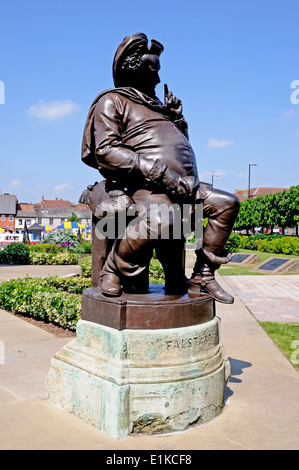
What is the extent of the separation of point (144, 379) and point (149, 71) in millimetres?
2327

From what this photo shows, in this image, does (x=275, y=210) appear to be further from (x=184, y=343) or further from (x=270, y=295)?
(x=184, y=343)

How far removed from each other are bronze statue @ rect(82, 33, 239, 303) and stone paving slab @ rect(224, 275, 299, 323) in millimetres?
4917

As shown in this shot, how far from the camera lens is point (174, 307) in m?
2.97

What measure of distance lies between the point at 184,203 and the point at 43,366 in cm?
260

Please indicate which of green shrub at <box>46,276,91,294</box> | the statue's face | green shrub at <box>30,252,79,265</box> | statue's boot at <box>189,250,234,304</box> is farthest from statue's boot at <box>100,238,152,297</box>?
green shrub at <box>30,252,79,265</box>

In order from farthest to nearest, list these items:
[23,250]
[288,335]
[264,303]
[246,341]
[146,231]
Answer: [23,250], [264,303], [288,335], [246,341], [146,231]

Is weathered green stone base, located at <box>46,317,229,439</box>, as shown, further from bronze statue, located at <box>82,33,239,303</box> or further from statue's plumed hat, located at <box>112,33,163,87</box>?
statue's plumed hat, located at <box>112,33,163,87</box>

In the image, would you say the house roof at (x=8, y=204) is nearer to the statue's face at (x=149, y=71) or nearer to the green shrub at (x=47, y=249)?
the green shrub at (x=47, y=249)

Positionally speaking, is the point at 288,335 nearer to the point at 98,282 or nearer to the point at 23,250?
the point at 98,282

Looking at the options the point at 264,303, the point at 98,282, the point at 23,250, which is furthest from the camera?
the point at 23,250

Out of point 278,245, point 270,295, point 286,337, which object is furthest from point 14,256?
point 278,245

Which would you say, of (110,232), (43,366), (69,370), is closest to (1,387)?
(43,366)

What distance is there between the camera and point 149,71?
3.38 metres

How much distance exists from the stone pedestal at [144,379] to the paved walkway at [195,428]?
93 millimetres
